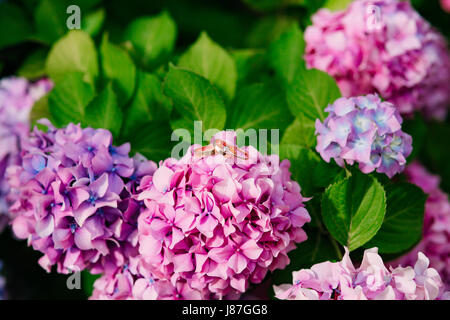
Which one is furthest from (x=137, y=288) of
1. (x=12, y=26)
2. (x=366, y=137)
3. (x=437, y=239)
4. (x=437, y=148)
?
(x=437, y=148)

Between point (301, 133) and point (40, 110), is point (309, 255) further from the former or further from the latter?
point (40, 110)

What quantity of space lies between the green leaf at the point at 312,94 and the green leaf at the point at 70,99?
1.00ft

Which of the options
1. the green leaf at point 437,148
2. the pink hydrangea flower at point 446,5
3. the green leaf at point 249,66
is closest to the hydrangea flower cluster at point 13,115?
the green leaf at point 249,66

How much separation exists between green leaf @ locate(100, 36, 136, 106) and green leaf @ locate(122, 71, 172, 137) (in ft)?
0.04

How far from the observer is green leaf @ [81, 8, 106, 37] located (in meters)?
0.92

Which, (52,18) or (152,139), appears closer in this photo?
(152,139)

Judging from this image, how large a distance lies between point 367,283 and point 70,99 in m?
0.50

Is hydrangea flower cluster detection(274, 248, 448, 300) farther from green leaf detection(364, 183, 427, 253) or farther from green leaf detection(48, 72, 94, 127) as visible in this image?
green leaf detection(48, 72, 94, 127)

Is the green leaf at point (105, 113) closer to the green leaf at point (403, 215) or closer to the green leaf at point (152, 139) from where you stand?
the green leaf at point (152, 139)

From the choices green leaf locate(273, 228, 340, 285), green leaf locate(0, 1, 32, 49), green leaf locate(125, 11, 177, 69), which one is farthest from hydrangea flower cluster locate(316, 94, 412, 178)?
green leaf locate(0, 1, 32, 49)

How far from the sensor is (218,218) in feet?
1.87

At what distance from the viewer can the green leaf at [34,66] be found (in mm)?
947
